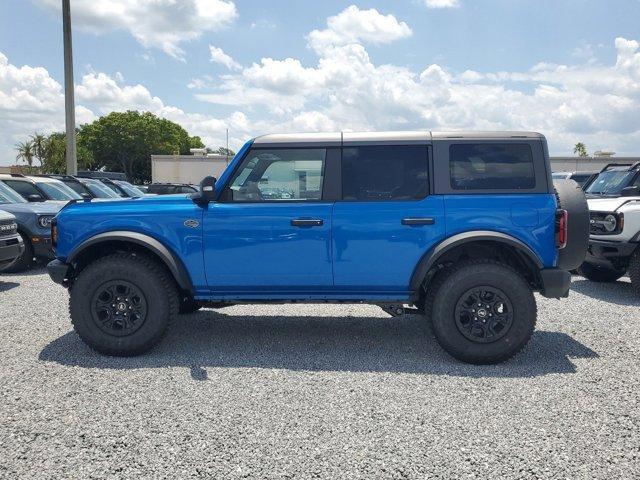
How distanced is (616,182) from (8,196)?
10.7m

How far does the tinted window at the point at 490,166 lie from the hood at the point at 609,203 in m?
3.55

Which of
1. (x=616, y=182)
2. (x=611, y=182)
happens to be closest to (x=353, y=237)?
(x=616, y=182)

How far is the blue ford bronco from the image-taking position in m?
4.42

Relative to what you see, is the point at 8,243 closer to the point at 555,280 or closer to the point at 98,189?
the point at 98,189

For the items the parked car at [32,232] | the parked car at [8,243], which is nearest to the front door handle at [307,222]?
the parked car at [8,243]

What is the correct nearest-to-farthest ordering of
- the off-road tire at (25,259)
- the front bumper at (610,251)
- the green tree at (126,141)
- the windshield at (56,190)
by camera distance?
the front bumper at (610,251) → the off-road tire at (25,259) → the windshield at (56,190) → the green tree at (126,141)

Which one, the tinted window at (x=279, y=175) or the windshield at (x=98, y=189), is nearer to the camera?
the tinted window at (x=279, y=175)

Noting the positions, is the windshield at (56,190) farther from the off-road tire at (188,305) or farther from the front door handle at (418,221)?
the front door handle at (418,221)

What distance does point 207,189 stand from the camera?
4.53 metres

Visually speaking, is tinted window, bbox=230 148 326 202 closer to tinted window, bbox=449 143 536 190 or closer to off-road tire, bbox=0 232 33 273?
tinted window, bbox=449 143 536 190

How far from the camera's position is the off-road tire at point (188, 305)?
5425 mm

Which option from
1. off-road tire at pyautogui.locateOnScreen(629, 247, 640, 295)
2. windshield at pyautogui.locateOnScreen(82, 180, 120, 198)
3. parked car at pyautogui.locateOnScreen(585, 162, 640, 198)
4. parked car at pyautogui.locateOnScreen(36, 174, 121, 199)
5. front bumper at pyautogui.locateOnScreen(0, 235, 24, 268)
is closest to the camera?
off-road tire at pyautogui.locateOnScreen(629, 247, 640, 295)

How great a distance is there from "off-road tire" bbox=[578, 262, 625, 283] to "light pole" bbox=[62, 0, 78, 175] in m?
14.7

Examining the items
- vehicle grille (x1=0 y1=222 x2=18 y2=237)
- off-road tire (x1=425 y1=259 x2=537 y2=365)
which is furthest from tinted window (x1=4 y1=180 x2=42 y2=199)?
off-road tire (x1=425 y1=259 x2=537 y2=365)
